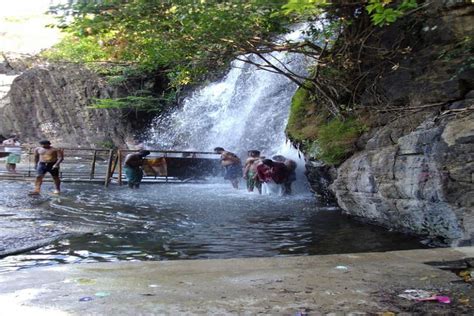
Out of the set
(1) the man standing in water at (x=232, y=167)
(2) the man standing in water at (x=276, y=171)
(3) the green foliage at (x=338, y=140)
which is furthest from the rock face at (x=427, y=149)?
(1) the man standing in water at (x=232, y=167)

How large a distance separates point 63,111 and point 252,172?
1892 cm

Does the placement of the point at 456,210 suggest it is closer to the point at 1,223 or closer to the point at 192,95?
the point at 1,223

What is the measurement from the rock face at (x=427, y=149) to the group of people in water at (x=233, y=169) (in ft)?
11.4

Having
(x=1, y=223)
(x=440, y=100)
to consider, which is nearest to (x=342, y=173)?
(x=440, y=100)

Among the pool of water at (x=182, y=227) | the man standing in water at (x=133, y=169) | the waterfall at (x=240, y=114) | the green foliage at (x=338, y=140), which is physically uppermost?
the waterfall at (x=240, y=114)

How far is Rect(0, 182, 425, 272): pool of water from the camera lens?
22.3 ft

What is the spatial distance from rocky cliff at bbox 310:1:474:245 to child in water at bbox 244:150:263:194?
3.76 m

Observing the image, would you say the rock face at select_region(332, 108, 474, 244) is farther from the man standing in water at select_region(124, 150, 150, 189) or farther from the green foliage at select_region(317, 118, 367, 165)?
the man standing in water at select_region(124, 150, 150, 189)

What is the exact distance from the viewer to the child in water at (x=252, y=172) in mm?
14214

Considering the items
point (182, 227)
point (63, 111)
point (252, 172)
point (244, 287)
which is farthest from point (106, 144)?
point (244, 287)

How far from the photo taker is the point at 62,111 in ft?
96.0

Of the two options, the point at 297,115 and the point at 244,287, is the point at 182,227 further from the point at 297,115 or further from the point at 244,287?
the point at 297,115

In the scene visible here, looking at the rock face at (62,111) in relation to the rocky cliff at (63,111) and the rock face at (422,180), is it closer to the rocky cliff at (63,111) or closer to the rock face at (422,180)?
the rocky cliff at (63,111)

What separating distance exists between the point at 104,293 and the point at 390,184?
19.4 ft
